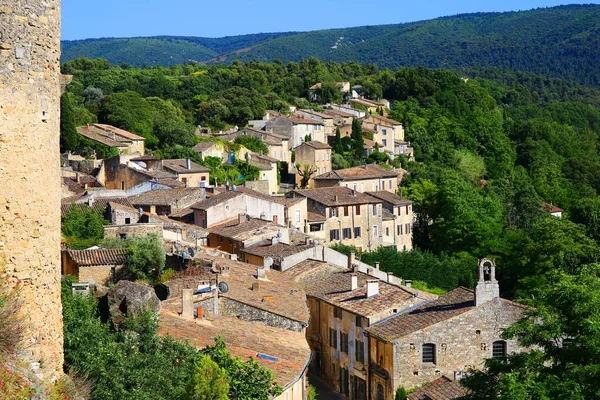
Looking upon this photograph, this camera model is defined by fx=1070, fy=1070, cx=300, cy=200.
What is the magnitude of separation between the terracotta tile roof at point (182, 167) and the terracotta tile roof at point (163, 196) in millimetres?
8377

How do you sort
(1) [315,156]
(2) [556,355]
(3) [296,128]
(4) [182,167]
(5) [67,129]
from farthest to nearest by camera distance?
(3) [296,128] < (1) [315,156] < (4) [182,167] < (5) [67,129] < (2) [556,355]

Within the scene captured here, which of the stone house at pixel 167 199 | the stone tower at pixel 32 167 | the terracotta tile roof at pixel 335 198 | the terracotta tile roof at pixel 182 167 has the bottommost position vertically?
the terracotta tile roof at pixel 335 198

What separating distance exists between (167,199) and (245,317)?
80.4 feet

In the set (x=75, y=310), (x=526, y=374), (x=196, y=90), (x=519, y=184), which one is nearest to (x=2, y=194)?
(x=75, y=310)

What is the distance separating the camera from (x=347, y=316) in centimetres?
3434

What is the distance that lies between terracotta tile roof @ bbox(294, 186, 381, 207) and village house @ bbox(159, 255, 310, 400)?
26.7m

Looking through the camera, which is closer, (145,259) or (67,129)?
(145,259)

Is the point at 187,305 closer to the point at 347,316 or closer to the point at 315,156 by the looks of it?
the point at 347,316

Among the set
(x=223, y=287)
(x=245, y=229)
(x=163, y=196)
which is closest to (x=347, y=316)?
(x=223, y=287)

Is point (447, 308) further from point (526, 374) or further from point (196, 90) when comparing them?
point (196, 90)

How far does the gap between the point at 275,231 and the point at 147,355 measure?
29.6m

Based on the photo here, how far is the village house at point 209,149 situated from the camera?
69062mm

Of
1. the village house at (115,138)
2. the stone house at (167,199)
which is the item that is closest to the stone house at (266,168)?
the village house at (115,138)

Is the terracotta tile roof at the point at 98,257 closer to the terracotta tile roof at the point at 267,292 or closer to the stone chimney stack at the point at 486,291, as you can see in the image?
the terracotta tile roof at the point at 267,292
